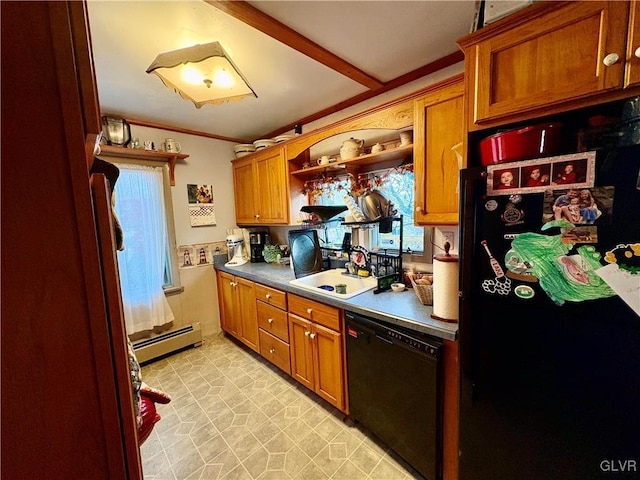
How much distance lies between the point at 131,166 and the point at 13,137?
8.02 ft

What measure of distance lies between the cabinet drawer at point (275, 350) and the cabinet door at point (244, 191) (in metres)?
1.25

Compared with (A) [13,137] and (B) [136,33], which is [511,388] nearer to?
(A) [13,137]

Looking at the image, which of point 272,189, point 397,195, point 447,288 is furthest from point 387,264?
point 272,189

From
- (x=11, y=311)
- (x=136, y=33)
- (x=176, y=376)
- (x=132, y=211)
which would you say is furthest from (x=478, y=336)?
(x=132, y=211)

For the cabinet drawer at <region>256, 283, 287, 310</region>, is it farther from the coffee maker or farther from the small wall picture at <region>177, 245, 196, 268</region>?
the small wall picture at <region>177, 245, 196, 268</region>

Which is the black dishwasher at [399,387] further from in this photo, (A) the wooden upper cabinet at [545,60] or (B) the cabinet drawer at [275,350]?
(A) the wooden upper cabinet at [545,60]

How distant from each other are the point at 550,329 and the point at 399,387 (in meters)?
0.77

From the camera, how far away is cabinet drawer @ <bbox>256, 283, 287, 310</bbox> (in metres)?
2.07

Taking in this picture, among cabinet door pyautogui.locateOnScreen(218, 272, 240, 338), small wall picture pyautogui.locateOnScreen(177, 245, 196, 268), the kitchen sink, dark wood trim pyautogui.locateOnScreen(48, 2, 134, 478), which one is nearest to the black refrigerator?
the kitchen sink

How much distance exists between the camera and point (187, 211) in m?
2.83

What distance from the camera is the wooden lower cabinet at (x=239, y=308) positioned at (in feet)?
8.11

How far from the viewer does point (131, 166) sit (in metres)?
2.40

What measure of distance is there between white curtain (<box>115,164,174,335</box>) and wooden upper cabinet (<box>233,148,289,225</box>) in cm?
79

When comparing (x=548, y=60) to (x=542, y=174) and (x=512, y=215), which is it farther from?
(x=512, y=215)
